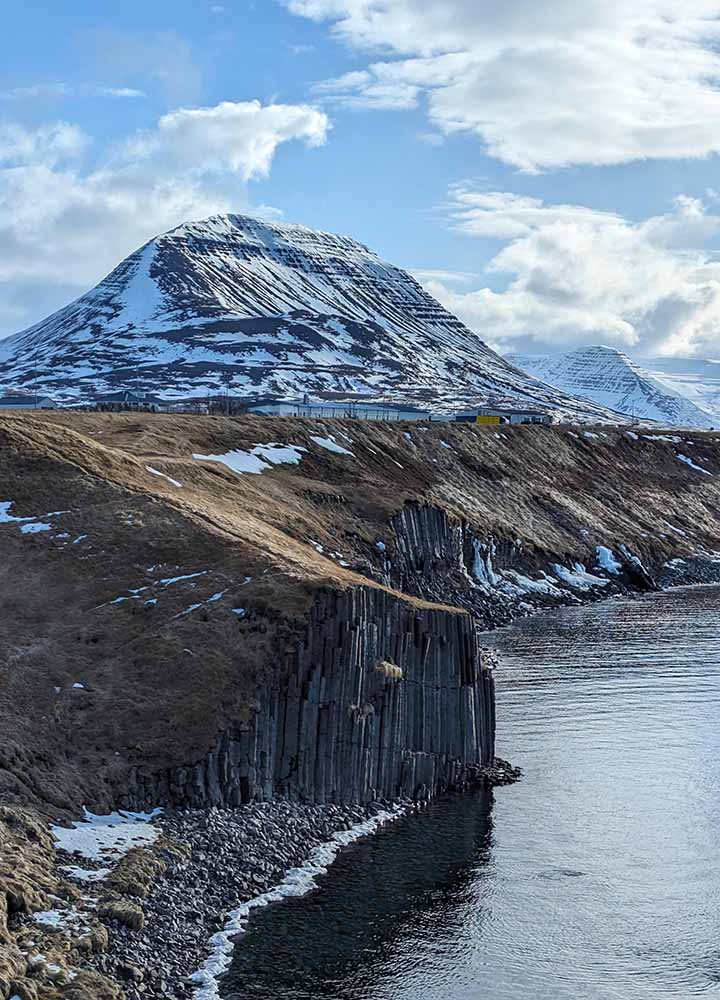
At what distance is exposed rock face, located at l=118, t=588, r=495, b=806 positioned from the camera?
45.5 m

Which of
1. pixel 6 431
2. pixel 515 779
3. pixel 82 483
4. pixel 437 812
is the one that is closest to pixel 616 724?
pixel 515 779

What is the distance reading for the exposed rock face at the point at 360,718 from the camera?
4547 cm

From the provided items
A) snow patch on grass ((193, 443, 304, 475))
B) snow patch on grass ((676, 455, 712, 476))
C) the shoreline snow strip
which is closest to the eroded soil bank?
the shoreline snow strip

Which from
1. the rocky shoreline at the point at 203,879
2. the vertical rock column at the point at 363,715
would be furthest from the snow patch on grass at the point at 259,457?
the rocky shoreline at the point at 203,879

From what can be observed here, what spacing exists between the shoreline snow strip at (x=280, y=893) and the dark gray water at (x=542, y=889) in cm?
43

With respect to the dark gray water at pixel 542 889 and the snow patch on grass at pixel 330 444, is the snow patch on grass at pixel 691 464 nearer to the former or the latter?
the snow patch on grass at pixel 330 444

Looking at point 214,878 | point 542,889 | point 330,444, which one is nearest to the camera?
point 214,878

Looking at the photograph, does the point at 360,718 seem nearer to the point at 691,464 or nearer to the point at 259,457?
the point at 259,457

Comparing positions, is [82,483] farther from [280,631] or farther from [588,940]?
[588,940]

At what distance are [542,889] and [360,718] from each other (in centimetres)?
1111

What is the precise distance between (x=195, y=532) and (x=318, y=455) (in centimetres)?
4686

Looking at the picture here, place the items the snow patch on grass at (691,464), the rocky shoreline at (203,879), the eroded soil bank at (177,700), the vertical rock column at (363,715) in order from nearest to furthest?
the rocky shoreline at (203,879) < the eroded soil bank at (177,700) < the vertical rock column at (363,715) < the snow patch on grass at (691,464)

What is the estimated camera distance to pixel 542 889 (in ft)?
134

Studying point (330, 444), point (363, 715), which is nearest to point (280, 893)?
point (363, 715)
